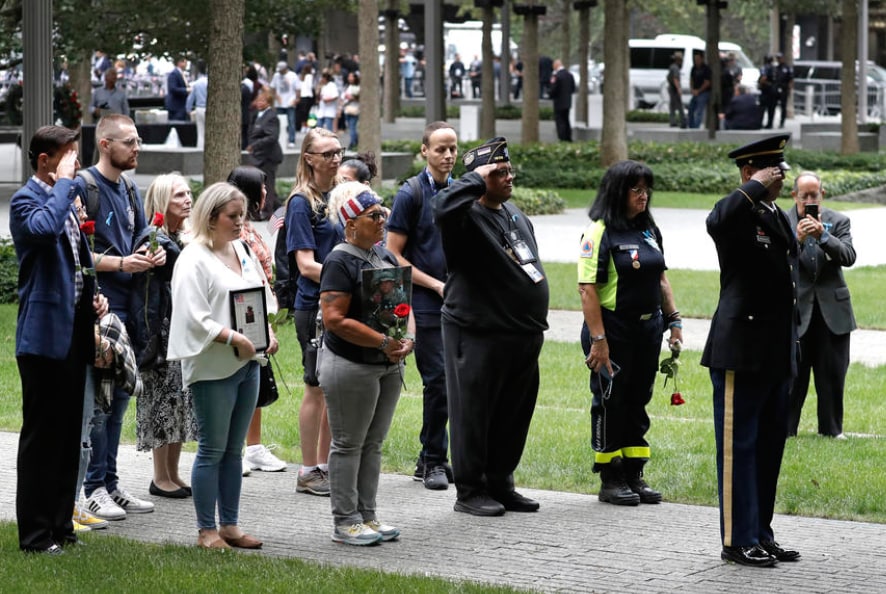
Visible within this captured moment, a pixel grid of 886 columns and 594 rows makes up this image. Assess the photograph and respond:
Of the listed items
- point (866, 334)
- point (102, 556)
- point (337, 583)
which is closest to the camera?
point (337, 583)

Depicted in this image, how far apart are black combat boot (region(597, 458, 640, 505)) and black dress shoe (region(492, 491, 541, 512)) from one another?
0.42m

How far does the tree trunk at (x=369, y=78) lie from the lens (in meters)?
23.8

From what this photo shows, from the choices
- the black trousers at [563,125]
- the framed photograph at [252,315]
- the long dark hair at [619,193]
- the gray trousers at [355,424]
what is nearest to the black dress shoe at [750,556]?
the gray trousers at [355,424]

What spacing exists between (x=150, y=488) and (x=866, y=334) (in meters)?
8.31

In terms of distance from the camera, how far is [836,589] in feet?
21.5

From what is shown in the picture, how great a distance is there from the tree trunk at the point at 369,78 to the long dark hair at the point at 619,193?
15504mm

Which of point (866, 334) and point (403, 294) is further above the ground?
point (403, 294)

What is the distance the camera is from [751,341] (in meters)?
6.96

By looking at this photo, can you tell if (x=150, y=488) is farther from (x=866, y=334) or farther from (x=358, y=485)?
(x=866, y=334)

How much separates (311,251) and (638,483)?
218 cm

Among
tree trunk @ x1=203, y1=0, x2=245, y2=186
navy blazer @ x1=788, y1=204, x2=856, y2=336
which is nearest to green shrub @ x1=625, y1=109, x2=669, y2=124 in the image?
tree trunk @ x1=203, y1=0, x2=245, y2=186

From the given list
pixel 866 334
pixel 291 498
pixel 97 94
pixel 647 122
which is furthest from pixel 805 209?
pixel 647 122

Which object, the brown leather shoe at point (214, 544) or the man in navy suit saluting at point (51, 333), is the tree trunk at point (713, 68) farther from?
the man in navy suit saluting at point (51, 333)

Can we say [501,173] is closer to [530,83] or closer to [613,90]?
[613,90]
